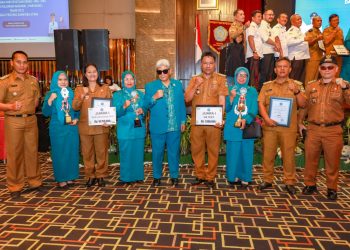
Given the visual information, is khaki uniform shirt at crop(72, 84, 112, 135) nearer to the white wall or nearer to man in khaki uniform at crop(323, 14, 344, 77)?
the white wall

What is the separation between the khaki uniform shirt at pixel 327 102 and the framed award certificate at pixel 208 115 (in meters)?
1.17

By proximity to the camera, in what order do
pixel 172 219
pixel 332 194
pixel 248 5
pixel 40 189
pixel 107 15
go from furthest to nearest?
pixel 107 15 < pixel 248 5 < pixel 40 189 < pixel 332 194 < pixel 172 219

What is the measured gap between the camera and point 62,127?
15.2 feet

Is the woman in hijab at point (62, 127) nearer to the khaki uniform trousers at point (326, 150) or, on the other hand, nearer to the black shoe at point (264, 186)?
the black shoe at point (264, 186)

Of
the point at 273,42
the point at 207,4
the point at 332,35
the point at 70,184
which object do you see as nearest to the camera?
the point at 70,184

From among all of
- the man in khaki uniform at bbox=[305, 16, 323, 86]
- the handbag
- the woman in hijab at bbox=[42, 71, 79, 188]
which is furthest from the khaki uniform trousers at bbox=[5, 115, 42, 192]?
the man in khaki uniform at bbox=[305, 16, 323, 86]

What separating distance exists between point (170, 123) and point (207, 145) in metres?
0.60

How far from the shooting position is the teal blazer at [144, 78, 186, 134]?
15.3ft

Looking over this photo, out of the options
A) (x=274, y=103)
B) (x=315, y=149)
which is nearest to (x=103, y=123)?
(x=274, y=103)

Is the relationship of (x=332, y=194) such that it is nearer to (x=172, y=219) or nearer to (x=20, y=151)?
(x=172, y=219)

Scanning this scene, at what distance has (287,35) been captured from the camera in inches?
273

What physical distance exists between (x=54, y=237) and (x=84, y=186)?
1.70m

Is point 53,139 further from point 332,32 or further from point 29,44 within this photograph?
point 332,32

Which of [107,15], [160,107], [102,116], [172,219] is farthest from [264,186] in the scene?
[107,15]
